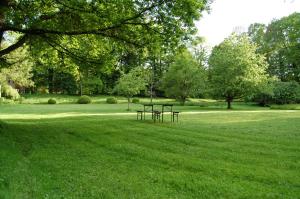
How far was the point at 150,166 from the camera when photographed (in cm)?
→ 979

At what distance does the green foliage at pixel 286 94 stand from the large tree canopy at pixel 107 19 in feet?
141

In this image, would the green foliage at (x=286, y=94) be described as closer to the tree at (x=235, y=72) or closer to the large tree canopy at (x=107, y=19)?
the tree at (x=235, y=72)

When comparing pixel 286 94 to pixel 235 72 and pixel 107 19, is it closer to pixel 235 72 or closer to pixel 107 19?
pixel 235 72

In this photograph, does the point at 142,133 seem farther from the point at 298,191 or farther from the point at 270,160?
the point at 298,191

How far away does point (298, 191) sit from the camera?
24.6 ft

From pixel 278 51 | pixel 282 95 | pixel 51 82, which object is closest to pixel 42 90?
pixel 51 82

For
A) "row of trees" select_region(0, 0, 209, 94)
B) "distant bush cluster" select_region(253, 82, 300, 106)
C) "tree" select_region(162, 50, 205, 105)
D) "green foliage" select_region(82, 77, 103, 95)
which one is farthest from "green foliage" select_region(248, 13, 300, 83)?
"row of trees" select_region(0, 0, 209, 94)

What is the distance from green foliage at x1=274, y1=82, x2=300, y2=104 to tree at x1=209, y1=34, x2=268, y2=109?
1112 cm

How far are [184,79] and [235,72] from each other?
948 centimetres

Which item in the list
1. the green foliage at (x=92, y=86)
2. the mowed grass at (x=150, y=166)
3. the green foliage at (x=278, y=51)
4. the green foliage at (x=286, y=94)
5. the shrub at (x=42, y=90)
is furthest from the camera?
the shrub at (x=42, y=90)

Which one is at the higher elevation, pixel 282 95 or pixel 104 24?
pixel 104 24

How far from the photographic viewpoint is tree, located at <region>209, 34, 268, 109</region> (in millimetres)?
42875

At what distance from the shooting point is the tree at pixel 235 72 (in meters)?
42.9

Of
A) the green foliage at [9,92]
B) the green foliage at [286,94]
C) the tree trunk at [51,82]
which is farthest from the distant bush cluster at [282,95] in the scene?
the tree trunk at [51,82]
